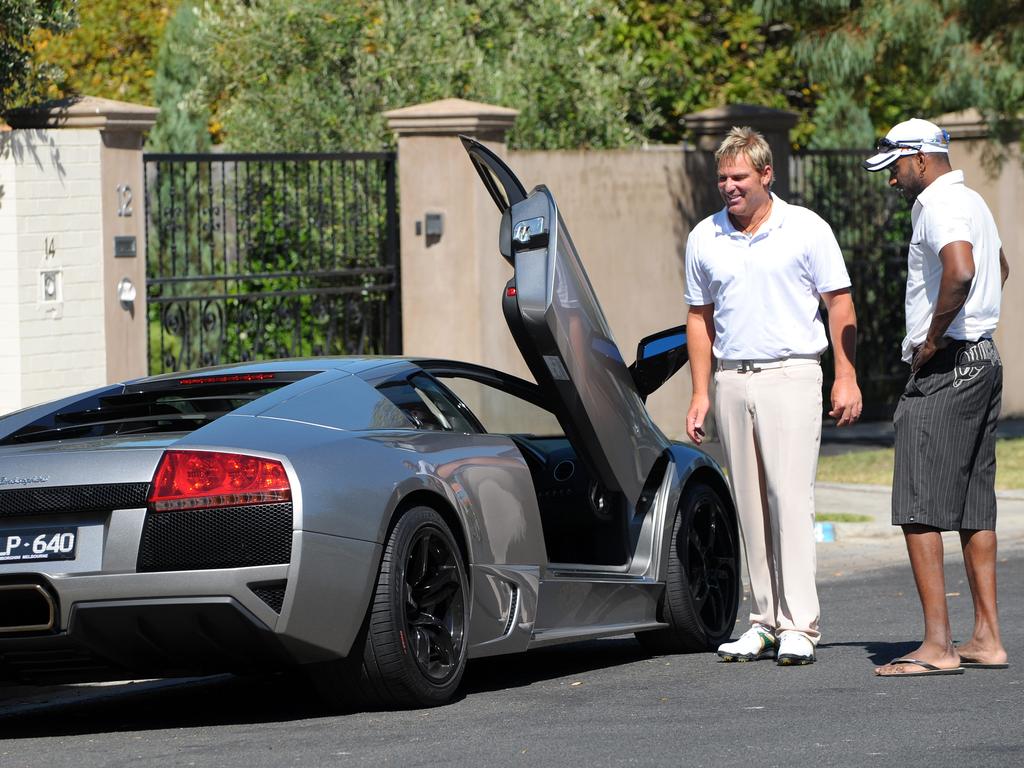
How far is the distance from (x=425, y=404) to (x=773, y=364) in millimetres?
1291

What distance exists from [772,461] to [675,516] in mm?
618

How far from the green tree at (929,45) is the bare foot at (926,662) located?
8.93m

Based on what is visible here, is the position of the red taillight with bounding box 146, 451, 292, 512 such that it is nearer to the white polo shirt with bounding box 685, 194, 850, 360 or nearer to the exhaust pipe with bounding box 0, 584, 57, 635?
the exhaust pipe with bounding box 0, 584, 57, 635

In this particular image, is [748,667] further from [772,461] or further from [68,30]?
[68,30]

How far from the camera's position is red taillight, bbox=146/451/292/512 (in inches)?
226

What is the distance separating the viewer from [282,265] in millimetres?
14547

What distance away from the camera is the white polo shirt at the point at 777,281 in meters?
7.03

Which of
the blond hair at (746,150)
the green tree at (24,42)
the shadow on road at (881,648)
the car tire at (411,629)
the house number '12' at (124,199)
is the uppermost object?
the green tree at (24,42)

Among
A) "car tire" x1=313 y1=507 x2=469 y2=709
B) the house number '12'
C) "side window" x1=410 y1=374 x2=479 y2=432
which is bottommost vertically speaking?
"car tire" x1=313 y1=507 x2=469 y2=709

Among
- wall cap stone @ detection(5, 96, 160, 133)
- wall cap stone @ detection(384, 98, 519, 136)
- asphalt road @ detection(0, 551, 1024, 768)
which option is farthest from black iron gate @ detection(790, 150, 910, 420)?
asphalt road @ detection(0, 551, 1024, 768)

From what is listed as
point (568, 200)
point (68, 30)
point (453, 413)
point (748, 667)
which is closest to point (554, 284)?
point (453, 413)

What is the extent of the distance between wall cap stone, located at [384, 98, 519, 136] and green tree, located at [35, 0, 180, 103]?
425 inches

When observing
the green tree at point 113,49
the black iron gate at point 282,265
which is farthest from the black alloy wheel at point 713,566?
the green tree at point 113,49

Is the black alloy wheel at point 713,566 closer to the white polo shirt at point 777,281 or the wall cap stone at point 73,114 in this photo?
the white polo shirt at point 777,281
